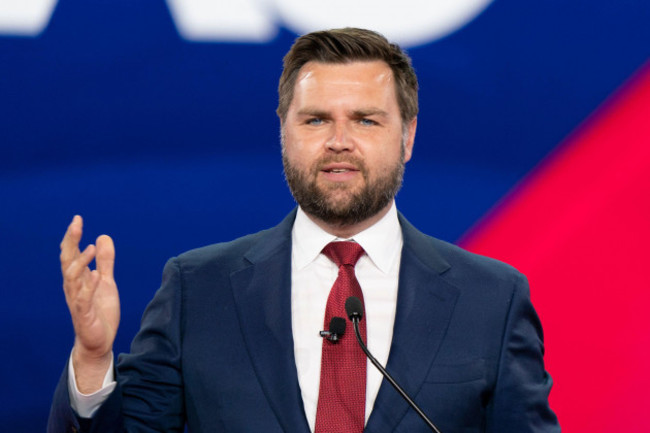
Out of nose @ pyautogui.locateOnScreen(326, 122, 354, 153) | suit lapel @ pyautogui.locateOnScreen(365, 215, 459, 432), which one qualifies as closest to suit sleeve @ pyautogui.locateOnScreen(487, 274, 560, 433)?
suit lapel @ pyautogui.locateOnScreen(365, 215, 459, 432)

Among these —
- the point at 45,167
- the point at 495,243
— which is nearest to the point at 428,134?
the point at 495,243

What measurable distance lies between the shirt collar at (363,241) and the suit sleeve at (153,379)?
0.29 metres

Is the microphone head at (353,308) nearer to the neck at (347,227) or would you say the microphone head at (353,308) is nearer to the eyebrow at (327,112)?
the neck at (347,227)

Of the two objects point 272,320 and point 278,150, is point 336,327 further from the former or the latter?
point 278,150

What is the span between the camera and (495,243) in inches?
106

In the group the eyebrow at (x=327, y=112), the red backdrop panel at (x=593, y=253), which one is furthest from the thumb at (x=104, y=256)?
the red backdrop panel at (x=593, y=253)

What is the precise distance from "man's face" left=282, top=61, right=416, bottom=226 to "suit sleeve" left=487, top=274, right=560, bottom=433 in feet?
1.32

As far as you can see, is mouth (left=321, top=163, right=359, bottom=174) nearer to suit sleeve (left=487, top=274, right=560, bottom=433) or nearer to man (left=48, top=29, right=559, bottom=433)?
man (left=48, top=29, right=559, bottom=433)

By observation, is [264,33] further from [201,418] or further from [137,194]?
[201,418]

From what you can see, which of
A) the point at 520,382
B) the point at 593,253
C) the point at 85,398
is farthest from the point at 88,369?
the point at 593,253

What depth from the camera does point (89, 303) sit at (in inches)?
63.1

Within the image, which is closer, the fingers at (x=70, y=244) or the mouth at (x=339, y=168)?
the fingers at (x=70, y=244)

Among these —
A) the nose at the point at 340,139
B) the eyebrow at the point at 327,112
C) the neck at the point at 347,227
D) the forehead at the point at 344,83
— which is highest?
the forehead at the point at 344,83

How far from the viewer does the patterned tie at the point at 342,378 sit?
1.79 metres
